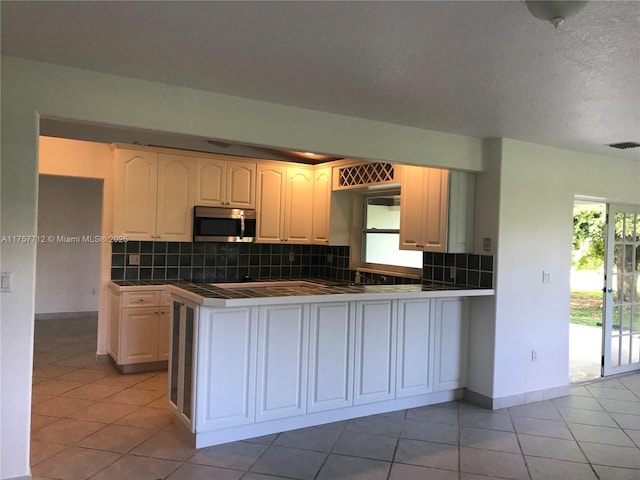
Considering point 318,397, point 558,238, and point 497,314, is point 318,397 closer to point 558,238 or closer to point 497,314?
point 497,314

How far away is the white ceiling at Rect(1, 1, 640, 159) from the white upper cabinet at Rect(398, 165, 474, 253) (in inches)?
40.6

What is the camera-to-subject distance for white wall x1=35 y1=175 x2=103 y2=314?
24.3ft

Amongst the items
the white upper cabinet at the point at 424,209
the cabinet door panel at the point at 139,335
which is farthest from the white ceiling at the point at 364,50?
the cabinet door panel at the point at 139,335

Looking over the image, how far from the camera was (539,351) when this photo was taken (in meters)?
4.43

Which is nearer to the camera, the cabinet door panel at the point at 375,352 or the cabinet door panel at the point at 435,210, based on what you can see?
the cabinet door panel at the point at 375,352

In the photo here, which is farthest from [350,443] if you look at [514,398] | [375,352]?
[514,398]

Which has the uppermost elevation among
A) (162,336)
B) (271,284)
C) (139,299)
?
(271,284)

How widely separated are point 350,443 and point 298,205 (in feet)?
10.5

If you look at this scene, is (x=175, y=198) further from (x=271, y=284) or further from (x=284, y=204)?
(x=271, y=284)

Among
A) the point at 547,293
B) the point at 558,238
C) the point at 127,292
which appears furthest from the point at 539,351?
the point at 127,292

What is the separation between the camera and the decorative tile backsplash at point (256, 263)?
14.8 ft

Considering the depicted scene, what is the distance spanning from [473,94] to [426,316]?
1.92 meters

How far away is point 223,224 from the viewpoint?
17.9 ft

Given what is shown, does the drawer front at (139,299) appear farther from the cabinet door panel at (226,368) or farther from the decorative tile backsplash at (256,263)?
the cabinet door panel at (226,368)
